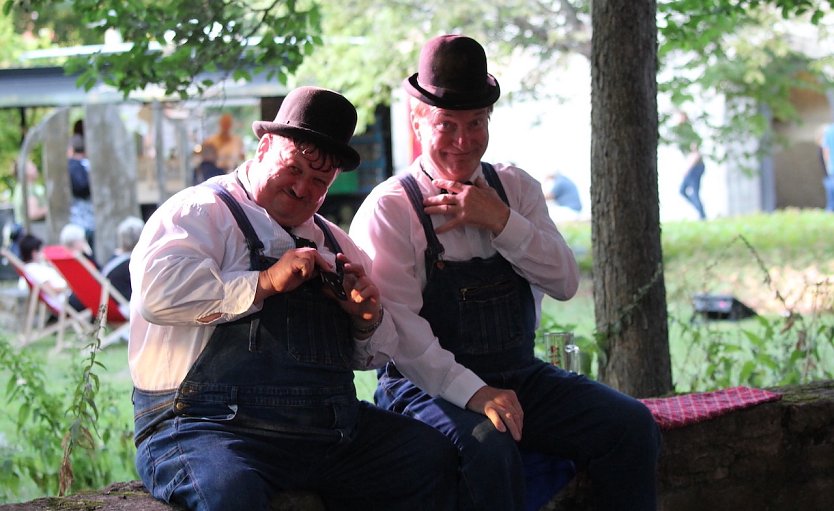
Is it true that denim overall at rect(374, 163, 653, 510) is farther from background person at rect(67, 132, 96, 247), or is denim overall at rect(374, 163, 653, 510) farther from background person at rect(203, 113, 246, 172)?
background person at rect(203, 113, 246, 172)

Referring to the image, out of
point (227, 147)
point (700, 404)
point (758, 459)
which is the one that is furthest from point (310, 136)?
point (227, 147)

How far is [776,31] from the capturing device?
12.7 metres

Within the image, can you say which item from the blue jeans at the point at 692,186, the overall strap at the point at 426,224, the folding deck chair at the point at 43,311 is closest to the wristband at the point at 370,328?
the overall strap at the point at 426,224

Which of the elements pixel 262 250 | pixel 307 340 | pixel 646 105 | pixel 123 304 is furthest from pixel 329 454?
pixel 123 304

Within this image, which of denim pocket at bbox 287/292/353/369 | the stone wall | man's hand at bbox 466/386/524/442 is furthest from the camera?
the stone wall

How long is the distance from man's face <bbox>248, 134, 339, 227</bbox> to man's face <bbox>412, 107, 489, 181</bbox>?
456 millimetres

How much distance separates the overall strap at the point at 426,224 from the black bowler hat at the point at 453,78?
263 millimetres

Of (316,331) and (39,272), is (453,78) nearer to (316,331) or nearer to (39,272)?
(316,331)

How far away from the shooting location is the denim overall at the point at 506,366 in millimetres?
3105

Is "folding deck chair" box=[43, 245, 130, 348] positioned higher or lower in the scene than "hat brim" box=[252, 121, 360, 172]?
lower

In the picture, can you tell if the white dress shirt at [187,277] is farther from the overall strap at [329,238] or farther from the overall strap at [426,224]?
the overall strap at [426,224]

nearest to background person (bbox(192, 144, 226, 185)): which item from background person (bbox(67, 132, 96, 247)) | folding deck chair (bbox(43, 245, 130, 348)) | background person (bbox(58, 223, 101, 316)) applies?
background person (bbox(67, 132, 96, 247))

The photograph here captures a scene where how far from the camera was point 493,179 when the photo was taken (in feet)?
11.1

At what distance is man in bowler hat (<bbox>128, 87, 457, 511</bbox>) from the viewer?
2541 millimetres
